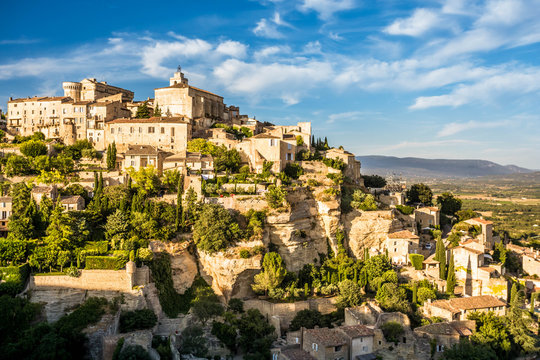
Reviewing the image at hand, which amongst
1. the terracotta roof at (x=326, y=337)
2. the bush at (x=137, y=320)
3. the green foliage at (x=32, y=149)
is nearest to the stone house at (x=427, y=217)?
the terracotta roof at (x=326, y=337)

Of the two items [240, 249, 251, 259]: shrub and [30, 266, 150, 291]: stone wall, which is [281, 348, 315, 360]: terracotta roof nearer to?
[240, 249, 251, 259]: shrub

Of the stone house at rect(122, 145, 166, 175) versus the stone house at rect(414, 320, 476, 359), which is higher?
the stone house at rect(122, 145, 166, 175)

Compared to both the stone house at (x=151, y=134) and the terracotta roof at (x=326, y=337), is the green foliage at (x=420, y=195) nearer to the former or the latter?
the stone house at (x=151, y=134)

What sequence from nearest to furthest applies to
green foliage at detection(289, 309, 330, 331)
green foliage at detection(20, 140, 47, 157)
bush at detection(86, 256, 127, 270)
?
1. bush at detection(86, 256, 127, 270)
2. green foliage at detection(289, 309, 330, 331)
3. green foliage at detection(20, 140, 47, 157)

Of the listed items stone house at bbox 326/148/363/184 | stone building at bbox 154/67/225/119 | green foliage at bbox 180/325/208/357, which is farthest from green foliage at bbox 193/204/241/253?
stone building at bbox 154/67/225/119

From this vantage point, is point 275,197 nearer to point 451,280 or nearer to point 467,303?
point 451,280

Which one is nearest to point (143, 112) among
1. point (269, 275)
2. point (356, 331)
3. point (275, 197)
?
point (275, 197)

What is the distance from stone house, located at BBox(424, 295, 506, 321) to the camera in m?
36.3

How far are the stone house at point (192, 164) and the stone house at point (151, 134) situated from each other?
4.95 m

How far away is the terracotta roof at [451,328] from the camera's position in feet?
108

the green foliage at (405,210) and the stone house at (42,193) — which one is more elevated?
the stone house at (42,193)

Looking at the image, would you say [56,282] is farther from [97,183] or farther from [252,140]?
[252,140]

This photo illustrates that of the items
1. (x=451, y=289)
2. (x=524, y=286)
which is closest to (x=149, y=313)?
(x=451, y=289)

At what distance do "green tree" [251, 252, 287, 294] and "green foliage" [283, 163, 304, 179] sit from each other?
14.5m
